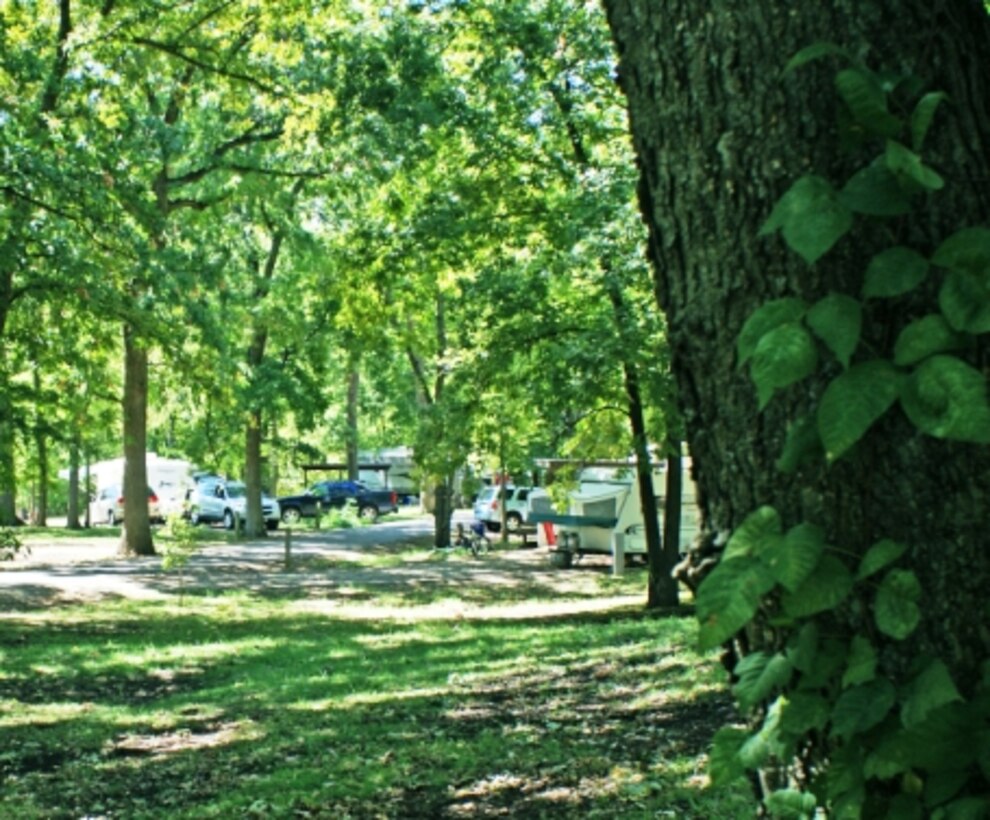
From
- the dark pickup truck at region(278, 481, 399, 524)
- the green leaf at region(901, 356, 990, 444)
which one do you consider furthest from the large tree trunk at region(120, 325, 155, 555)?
the green leaf at region(901, 356, 990, 444)

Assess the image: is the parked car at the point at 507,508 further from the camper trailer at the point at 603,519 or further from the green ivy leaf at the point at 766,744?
the green ivy leaf at the point at 766,744

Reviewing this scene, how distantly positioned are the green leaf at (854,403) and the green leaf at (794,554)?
155 millimetres

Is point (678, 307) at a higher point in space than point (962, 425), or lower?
higher

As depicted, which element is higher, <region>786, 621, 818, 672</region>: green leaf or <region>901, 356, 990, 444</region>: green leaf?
<region>901, 356, 990, 444</region>: green leaf

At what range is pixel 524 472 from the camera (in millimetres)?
24703

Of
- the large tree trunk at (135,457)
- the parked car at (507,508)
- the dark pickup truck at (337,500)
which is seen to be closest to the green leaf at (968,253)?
the large tree trunk at (135,457)

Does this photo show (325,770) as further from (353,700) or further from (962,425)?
(962,425)

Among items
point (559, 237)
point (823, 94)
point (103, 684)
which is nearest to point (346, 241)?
point (559, 237)

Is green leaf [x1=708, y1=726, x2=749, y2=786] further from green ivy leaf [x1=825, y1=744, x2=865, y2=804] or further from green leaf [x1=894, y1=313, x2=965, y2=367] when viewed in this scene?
green leaf [x1=894, y1=313, x2=965, y2=367]

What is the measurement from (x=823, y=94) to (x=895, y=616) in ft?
2.57

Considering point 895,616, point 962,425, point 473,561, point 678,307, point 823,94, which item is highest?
point 823,94

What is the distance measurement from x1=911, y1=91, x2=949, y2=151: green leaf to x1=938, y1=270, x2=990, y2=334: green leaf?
0.63 ft

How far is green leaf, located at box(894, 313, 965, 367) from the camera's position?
1.66m

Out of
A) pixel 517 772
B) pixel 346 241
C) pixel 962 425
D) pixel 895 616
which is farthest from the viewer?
pixel 346 241
